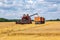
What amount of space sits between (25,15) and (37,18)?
327 centimetres

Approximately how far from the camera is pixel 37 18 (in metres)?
53.7

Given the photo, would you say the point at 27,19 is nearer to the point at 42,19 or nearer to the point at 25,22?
the point at 25,22

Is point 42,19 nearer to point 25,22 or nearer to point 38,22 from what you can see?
point 38,22

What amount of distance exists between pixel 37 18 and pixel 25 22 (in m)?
3.60

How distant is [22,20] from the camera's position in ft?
171

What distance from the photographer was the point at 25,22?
171 feet

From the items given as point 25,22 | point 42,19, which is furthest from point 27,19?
point 42,19

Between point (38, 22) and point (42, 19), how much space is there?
2032mm

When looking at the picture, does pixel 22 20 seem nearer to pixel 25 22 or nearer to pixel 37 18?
pixel 25 22

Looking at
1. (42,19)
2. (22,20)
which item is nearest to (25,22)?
(22,20)

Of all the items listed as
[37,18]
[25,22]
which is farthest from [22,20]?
[37,18]

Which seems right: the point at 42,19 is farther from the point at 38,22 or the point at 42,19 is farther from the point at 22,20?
the point at 22,20

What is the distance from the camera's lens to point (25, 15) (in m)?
53.0

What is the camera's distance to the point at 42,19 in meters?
55.1
